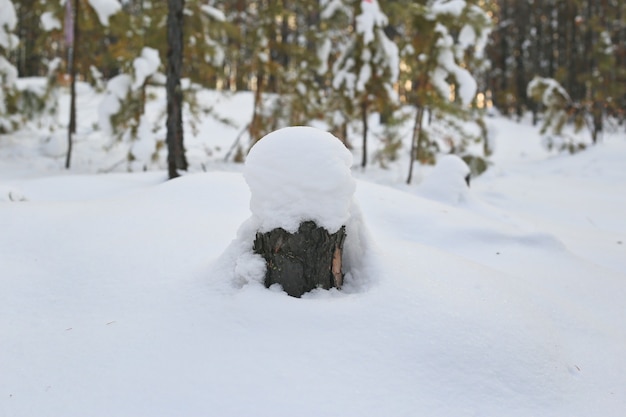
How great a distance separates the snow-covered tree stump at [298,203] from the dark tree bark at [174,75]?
475cm

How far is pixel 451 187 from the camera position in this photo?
6.20 metres

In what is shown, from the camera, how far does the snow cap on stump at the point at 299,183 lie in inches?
94.4

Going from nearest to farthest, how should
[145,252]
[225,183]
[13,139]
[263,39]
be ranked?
[145,252] → [225,183] → [263,39] → [13,139]

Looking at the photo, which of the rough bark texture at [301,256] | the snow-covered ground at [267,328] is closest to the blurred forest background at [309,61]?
the snow-covered ground at [267,328]

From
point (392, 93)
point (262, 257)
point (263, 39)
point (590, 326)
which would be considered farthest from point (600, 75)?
point (262, 257)

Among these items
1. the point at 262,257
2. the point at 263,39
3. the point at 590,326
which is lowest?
the point at 590,326

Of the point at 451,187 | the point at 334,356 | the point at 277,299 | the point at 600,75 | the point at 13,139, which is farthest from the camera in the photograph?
the point at 600,75

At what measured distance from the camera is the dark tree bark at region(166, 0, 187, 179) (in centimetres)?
650

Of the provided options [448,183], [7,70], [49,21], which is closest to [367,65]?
[448,183]

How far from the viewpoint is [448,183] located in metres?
6.23

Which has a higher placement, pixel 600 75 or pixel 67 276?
pixel 600 75

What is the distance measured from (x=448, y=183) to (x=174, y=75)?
443 cm

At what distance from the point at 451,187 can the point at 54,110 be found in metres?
10.3

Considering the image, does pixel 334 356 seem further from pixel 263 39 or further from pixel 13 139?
pixel 13 139
